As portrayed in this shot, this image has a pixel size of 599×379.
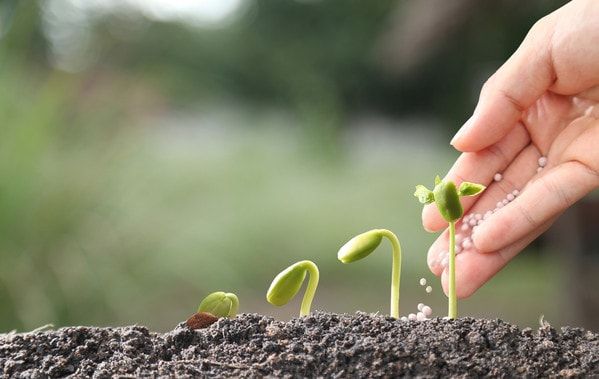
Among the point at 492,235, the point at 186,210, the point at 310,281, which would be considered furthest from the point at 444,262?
the point at 186,210

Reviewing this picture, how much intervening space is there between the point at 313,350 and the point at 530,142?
17.3 inches

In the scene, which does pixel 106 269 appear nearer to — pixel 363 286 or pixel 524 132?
pixel 524 132

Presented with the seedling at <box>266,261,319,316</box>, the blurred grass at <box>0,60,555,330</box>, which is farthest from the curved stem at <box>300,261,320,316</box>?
the blurred grass at <box>0,60,555,330</box>

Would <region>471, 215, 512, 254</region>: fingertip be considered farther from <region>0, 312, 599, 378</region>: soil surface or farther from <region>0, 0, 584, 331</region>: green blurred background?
<region>0, 0, 584, 331</region>: green blurred background

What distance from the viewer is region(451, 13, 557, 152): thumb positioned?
2.35 feet

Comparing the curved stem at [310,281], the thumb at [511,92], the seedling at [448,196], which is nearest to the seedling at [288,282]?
the curved stem at [310,281]

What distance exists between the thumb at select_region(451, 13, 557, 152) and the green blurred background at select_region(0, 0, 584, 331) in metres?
1.56

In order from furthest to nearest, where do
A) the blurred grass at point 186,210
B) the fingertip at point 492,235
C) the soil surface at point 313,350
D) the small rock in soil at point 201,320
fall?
the blurred grass at point 186,210
the fingertip at point 492,235
the small rock in soil at point 201,320
the soil surface at point 313,350

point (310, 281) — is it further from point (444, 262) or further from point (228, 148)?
point (228, 148)

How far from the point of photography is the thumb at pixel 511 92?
2.35 ft

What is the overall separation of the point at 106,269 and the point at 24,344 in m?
1.85

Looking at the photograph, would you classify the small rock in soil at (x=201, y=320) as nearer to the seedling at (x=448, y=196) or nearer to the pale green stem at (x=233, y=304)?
the pale green stem at (x=233, y=304)

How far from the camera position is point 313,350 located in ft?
1.55

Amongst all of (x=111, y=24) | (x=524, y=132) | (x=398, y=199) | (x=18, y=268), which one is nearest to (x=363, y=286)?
(x=398, y=199)
